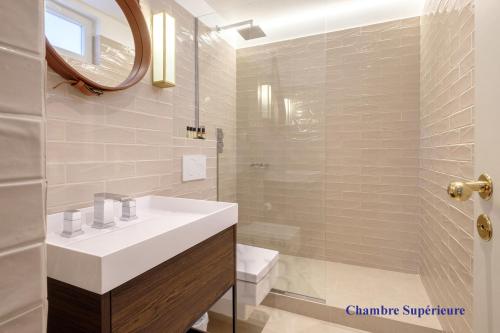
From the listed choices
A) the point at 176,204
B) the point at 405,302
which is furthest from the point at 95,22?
the point at 405,302

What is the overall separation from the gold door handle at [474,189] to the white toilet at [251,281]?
1.09 m

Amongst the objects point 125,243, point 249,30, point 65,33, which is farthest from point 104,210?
point 249,30

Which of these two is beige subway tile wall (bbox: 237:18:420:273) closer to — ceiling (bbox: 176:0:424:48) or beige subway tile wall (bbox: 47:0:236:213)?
ceiling (bbox: 176:0:424:48)

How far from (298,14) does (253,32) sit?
0.41 meters

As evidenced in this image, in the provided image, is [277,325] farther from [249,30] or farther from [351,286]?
[249,30]

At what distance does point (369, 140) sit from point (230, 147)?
1249mm

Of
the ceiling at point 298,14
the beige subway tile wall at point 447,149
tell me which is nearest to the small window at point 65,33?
the ceiling at point 298,14

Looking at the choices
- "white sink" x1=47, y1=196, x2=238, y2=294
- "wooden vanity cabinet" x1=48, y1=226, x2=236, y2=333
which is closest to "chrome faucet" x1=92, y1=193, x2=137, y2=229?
"white sink" x1=47, y1=196, x2=238, y2=294

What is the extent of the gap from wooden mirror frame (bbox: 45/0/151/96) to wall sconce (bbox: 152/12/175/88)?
0.30 ft

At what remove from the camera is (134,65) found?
4.24ft

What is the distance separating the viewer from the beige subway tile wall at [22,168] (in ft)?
0.81

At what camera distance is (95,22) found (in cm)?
111

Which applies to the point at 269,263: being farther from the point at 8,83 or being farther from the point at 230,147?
the point at 8,83

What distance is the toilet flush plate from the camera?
1.70 meters
